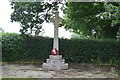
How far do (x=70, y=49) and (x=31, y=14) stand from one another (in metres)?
3.72

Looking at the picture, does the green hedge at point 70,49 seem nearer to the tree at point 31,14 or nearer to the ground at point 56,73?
the tree at point 31,14

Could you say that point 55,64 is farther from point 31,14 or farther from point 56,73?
point 31,14

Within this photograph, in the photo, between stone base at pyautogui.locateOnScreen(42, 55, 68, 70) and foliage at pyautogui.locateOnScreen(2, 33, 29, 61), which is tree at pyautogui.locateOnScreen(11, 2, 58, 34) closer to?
foliage at pyautogui.locateOnScreen(2, 33, 29, 61)

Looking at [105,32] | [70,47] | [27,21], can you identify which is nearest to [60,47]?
[70,47]

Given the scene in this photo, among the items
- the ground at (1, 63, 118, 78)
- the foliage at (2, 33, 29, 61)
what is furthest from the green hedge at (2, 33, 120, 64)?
the ground at (1, 63, 118, 78)

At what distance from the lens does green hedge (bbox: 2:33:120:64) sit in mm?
10094

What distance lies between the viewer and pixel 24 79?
5.28 metres

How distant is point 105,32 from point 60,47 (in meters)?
5.17

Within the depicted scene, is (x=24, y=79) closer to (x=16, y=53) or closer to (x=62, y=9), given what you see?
(x=16, y=53)

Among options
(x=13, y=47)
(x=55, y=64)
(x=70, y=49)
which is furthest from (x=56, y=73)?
(x=13, y=47)

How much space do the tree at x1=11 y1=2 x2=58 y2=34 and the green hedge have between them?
1011 mm

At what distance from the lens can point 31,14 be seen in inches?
355

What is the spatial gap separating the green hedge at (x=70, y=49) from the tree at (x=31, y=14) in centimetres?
101

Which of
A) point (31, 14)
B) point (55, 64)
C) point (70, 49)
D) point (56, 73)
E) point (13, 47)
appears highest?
point (31, 14)
